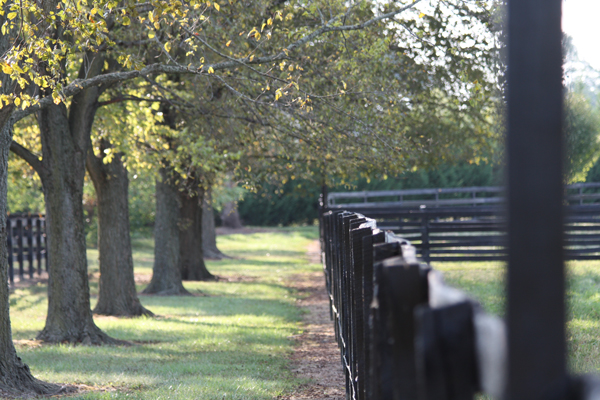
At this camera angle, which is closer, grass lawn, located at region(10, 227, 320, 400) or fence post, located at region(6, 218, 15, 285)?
grass lawn, located at region(10, 227, 320, 400)

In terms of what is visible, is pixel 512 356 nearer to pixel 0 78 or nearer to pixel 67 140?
pixel 0 78

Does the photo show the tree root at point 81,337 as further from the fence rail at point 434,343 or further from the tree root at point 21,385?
the fence rail at point 434,343

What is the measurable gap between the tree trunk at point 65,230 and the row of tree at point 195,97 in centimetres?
2

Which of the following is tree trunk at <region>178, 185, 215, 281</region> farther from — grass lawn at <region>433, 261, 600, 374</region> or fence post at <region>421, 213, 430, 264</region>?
grass lawn at <region>433, 261, 600, 374</region>

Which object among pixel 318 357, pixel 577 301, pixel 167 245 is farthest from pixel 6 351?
pixel 167 245

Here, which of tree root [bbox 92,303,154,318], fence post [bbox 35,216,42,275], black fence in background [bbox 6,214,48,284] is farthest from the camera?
fence post [bbox 35,216,42,275]

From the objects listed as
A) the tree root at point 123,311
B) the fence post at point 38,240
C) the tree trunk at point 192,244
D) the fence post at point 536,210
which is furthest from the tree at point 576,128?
the fence post at point 38,240

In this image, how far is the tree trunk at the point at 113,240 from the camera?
11.9m

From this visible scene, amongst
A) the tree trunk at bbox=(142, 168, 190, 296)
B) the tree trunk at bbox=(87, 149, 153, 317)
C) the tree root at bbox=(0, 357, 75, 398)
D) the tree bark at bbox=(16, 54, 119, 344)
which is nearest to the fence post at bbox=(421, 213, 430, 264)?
the tree trunk at bbox=(142, 168, 190, 296)

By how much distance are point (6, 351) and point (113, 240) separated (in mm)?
5860

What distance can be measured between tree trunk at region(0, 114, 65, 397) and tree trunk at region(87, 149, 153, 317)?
551cm

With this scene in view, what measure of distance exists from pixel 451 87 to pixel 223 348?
25.0 feet

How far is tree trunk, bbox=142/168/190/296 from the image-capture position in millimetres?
16114

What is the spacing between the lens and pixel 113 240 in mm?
12039
